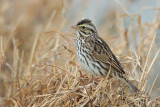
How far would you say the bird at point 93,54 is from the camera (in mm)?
4754

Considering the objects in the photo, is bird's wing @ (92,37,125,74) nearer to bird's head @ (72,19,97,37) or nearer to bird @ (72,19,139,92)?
bird @ (72,19,139,92)

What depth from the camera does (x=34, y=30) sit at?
9383mm

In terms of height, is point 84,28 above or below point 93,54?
above

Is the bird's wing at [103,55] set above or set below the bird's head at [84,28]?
below

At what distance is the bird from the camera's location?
475 cm

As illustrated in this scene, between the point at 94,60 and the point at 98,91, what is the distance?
2.26ft

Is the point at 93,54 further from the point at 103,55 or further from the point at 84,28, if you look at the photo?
the point at 84,28

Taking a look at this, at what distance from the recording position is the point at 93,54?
482cm

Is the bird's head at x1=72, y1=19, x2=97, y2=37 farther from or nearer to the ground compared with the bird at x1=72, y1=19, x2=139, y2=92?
farther from the ground

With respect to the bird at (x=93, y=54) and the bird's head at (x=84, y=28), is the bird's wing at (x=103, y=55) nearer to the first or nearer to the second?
the bird at (x=93, y=54)

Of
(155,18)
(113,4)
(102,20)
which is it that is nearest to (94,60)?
(155,18)

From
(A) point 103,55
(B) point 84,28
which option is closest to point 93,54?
(A) point 103,55

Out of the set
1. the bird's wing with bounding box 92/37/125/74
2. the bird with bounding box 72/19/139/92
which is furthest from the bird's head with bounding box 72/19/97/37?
the bird's wing with bounding box 92/37/125/74

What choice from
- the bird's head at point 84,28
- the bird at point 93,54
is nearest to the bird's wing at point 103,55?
the bird at point 93,54
